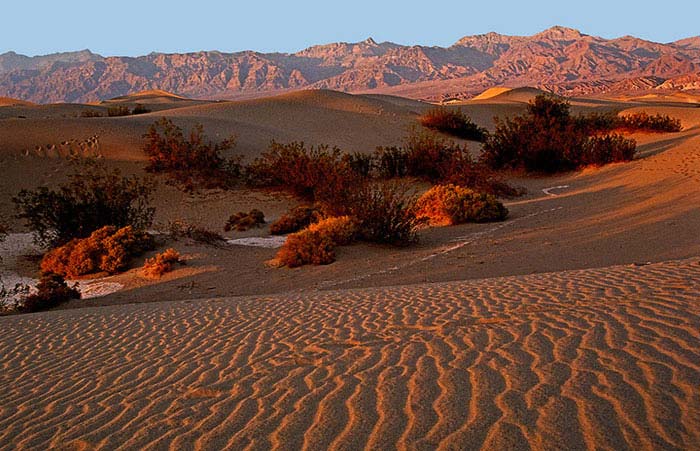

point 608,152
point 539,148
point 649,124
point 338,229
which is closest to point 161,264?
point 338,229

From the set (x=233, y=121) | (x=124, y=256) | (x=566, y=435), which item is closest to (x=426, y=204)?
(x=124, y=256)

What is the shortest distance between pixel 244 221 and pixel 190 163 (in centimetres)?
714

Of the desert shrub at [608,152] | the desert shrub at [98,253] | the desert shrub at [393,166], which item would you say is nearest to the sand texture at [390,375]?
the desert shrub at [98,253]

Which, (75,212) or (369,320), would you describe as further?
(75,212)

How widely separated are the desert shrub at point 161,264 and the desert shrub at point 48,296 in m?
1.45

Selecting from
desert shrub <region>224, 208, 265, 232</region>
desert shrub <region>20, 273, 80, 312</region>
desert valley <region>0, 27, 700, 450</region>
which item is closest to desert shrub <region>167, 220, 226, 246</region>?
desert valley <region>0, 27, 700, 450</region>

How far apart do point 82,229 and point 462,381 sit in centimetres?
1298

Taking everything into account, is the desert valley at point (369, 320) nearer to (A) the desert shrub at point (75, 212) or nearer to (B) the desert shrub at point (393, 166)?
(A) the desert shrub at point (75, 212)

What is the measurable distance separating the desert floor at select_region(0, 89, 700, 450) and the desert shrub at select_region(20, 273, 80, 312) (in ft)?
1.02

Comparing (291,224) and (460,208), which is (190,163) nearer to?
(291,224)

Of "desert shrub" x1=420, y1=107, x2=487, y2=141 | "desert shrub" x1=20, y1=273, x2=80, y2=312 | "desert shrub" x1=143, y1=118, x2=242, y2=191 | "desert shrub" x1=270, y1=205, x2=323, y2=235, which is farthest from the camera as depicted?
"desert shrub" x1=420, y1=107, x2=487, y2=141

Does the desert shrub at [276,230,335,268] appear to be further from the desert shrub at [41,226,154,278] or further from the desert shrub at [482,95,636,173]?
the desert shrub at [482,95,636,173]

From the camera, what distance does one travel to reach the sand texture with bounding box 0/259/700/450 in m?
3.24

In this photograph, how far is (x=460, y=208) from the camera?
14805 millimetres
